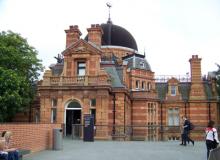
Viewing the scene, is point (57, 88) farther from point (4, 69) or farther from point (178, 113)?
point (178, 113)

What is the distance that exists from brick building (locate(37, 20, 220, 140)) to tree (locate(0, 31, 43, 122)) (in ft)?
6.32

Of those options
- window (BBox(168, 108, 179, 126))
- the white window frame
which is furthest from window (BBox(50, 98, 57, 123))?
the white window frame

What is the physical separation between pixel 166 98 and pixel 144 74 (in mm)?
4134

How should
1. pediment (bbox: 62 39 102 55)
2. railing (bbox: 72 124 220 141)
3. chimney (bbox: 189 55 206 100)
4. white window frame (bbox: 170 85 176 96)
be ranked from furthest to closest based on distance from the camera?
white window frame (bbox: 170 85 176 96) < chimney (bbox: 189 55 206 100) < pediment (bbox: 62 39 102 55) < railing (bbox: 72 124 220 141)

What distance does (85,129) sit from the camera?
25.0m

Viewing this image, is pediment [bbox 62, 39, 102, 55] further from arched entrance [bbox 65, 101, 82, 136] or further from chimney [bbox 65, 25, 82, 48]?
arched entrance [bbox 65, 101, 82, 136]

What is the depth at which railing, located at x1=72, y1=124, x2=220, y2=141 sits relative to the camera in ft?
94.4

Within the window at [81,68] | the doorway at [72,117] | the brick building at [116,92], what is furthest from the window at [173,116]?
the doorway at [72,117]

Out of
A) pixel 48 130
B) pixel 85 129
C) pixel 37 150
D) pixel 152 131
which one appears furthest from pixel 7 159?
pixel 152 131

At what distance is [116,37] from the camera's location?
4922 centimetres

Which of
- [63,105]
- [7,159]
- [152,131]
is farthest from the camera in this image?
[152,131]

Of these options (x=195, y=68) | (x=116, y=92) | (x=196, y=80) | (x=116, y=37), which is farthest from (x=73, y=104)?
(x=116, y=37)

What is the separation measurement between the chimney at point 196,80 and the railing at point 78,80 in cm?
1582

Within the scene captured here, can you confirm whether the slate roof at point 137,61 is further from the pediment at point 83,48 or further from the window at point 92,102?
the window at point 92,102
